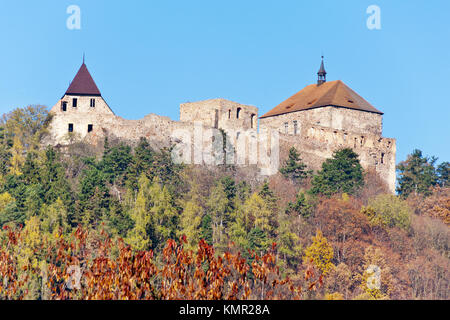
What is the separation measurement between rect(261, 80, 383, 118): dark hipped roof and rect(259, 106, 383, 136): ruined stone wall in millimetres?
386

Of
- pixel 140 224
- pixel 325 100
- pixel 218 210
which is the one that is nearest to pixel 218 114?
pixel 218 210

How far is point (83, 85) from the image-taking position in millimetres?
57781

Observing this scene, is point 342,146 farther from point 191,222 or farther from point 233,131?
point 191,222

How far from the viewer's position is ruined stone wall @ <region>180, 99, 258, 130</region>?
5806 centimetres

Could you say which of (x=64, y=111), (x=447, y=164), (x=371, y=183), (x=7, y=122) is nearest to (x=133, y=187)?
(x=64, y=111)

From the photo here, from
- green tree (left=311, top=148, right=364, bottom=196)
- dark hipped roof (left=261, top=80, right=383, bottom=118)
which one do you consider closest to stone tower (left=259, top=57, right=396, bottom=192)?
dark hipped roof (left=261, top=80, right=383, bottom=118)

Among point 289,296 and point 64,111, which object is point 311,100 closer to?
point 64,111

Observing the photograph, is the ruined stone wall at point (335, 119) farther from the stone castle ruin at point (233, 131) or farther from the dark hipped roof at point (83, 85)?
the dark hipped roof at point (83, 85)

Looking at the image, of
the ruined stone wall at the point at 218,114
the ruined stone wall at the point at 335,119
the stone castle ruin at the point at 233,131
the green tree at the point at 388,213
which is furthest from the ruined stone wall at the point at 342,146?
the green tree at the point at 388,213

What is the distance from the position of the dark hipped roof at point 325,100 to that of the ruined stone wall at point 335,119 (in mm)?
386

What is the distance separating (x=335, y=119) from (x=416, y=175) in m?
7.71

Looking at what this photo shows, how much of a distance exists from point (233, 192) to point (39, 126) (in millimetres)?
13637

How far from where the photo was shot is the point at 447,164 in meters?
67.2

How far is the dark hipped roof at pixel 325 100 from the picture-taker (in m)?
66.1
